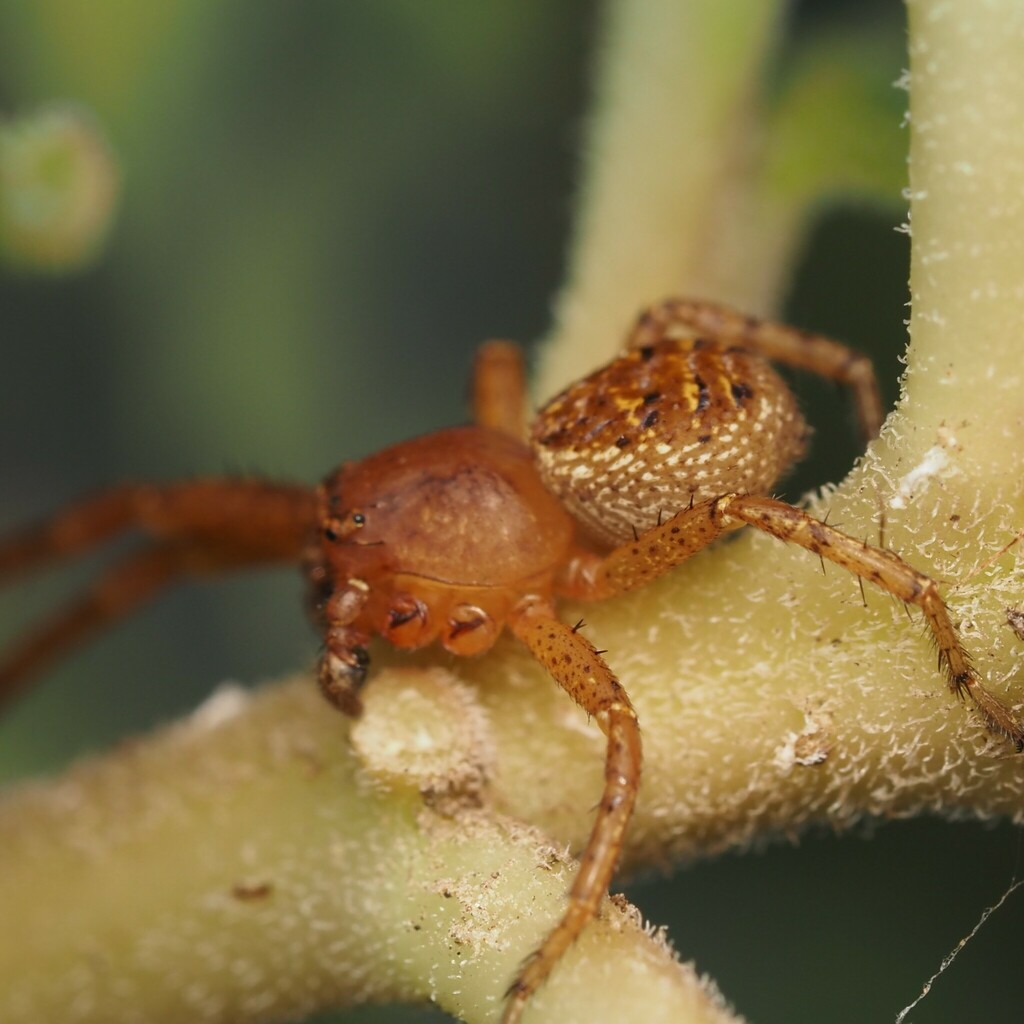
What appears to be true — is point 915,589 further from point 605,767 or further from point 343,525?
point 343,525

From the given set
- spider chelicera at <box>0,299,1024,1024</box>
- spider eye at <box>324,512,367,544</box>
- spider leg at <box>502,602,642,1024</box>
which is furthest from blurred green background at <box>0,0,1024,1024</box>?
spider leg at <box>502,602,642,1024</box>

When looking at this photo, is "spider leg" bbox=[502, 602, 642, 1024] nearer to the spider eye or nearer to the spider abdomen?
the spider abdomen

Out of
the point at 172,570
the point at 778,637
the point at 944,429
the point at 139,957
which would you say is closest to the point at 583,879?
the point at 778,637

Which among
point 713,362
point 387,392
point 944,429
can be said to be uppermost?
point 944,429

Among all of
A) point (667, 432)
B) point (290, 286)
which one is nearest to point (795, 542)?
point (667, 432)

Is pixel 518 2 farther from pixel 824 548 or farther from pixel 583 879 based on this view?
pixel 583 879

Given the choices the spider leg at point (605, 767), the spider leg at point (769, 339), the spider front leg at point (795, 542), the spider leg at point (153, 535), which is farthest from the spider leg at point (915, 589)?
the spider leg at point (153, 535)

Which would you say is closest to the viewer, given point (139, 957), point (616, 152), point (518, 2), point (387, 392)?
point (139, 957)

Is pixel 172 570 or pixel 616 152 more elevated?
pixel 616 152

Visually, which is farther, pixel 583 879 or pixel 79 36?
pixel 79 36
